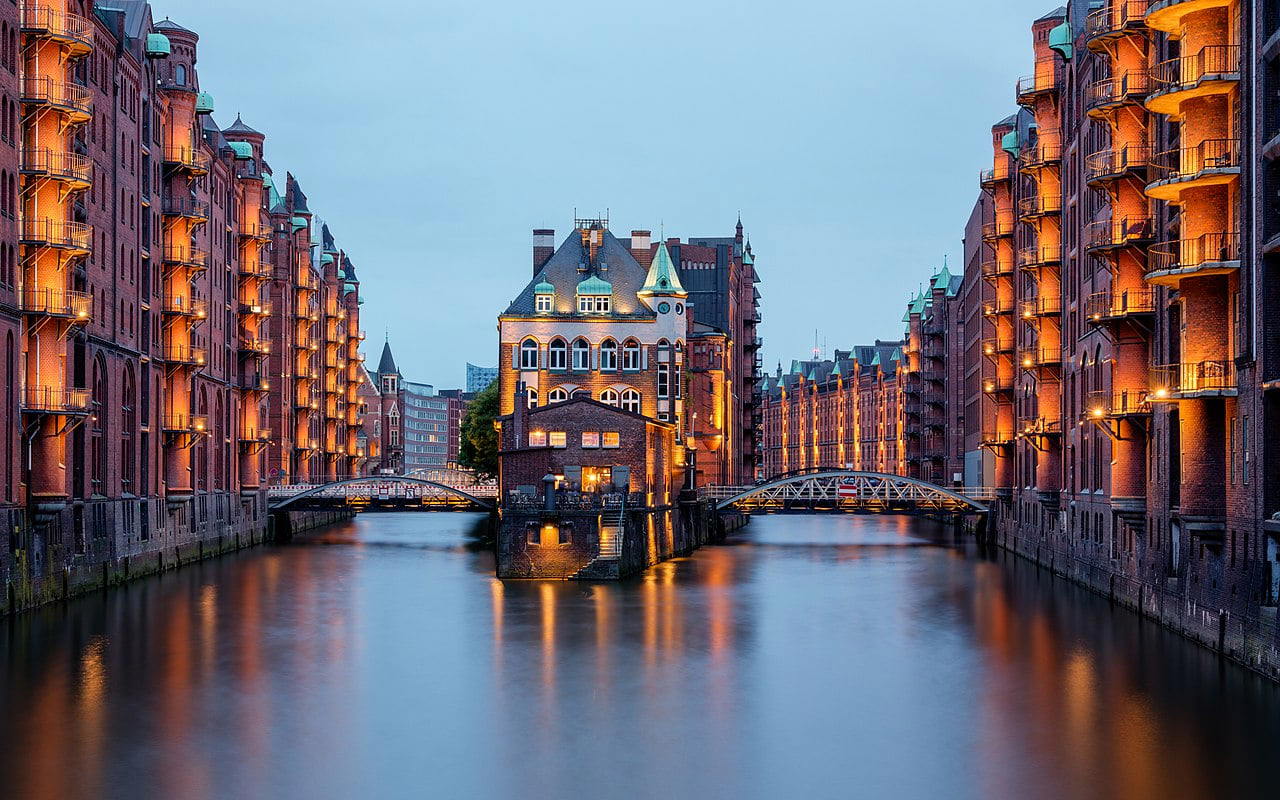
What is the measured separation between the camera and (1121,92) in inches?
1993

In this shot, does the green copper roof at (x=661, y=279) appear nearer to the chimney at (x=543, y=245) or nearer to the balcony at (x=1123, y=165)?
the chimney at (x=543, y=245)

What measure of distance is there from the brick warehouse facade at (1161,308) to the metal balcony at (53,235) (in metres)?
34.0

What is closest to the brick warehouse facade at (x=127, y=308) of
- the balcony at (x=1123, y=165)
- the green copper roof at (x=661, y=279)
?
the green copper roof at (x=661, y=279)

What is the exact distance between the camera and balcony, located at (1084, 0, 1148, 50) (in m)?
48.7

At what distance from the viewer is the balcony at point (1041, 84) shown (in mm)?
72438

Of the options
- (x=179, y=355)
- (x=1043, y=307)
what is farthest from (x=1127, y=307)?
(x=179, y=355)

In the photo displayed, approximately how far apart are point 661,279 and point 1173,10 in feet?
197

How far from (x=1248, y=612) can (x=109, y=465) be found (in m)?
43.8

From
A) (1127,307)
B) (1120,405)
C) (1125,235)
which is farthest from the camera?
(1120,405)

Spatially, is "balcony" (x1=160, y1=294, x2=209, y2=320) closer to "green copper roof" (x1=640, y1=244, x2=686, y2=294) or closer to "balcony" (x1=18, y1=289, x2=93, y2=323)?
"balcony" (x1=18, y1=289, x2=93, y2=323)

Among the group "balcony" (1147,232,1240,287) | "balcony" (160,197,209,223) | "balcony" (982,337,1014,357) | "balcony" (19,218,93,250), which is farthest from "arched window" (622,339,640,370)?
"balcony" (1147,232,1240,287)

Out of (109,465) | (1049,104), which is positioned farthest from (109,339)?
(1049,104)

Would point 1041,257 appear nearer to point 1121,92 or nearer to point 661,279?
point 1121,92

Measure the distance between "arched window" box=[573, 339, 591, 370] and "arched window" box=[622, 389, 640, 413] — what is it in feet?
9.97
